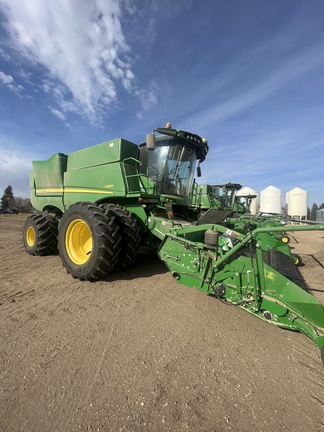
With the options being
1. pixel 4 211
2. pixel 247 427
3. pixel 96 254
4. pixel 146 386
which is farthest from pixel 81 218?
pixel 4 211

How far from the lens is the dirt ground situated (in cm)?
143

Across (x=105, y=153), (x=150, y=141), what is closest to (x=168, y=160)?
(x=150, y=141)

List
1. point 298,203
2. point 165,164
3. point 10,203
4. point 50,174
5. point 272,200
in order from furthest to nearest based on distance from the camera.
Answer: point 10,203 < point 298,203 < point 272,200 < point 50,174 < point 165,164

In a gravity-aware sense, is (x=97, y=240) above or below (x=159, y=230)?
below

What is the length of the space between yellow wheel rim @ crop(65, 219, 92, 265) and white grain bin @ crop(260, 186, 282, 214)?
28411mm

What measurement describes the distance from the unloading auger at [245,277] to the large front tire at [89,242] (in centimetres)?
96

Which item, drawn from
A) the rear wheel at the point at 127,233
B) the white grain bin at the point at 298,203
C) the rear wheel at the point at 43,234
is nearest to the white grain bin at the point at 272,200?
the white grain bin at the point at 298,203

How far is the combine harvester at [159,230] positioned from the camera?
2188mm

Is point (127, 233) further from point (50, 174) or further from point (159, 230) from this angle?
point (50, 174)

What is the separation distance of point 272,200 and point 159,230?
29.3 metres

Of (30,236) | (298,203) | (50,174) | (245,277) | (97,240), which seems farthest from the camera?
(298,203)

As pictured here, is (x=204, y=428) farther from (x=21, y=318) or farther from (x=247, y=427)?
(x=21, y=318)

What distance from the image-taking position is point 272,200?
95.1 feet

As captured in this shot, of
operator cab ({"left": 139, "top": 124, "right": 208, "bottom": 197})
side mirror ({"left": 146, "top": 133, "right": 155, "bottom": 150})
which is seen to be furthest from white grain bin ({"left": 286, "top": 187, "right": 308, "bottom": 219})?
side mirror ({"left": 146, "top": 133, "right": 155, "bottom": 150})
